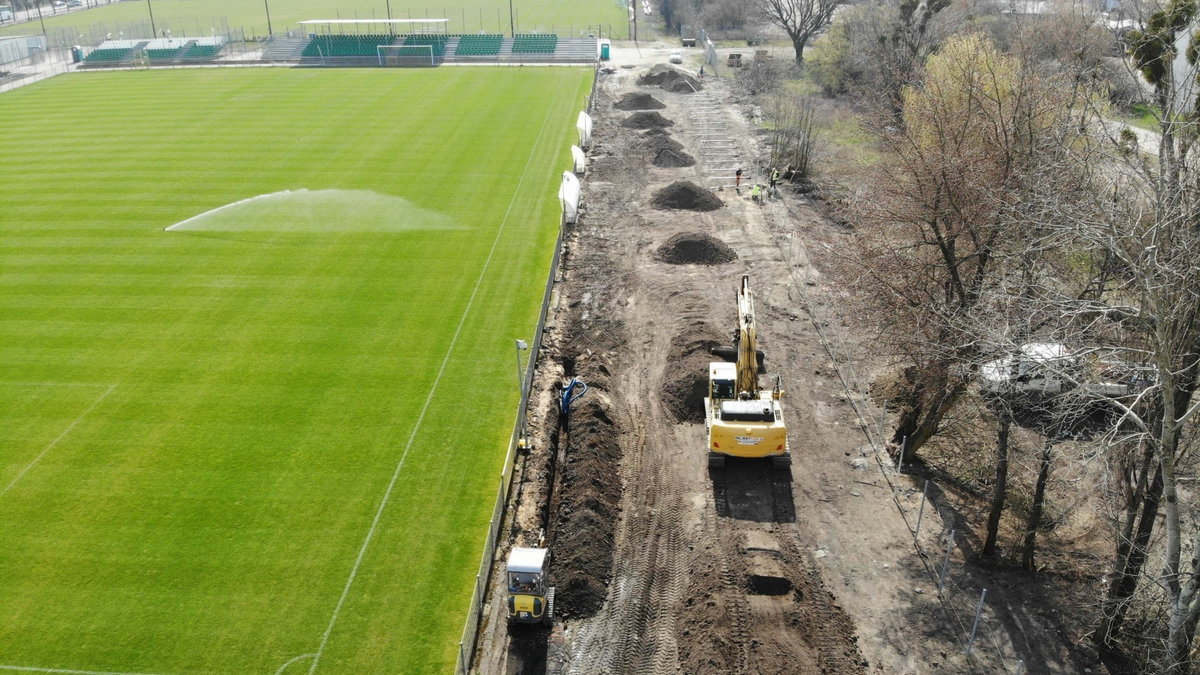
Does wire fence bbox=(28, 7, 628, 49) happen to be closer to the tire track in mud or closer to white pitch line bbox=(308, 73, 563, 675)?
white pitch line bbox=(308, 73, 563, 675)

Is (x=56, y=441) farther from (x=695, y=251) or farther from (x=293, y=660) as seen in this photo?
(x=695, y=251)

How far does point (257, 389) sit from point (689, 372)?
1332 centimetres

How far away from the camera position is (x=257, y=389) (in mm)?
26547

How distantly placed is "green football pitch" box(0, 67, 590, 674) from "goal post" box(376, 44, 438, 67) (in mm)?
30573

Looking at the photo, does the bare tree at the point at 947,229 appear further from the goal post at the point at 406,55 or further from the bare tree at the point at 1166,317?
the goal post at the point at 406,55

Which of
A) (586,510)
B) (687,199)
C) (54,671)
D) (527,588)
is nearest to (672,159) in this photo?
(687,199)

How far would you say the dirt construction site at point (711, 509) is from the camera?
17.3m

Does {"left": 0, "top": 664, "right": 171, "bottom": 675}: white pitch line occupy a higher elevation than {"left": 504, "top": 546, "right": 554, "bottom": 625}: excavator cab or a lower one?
lower

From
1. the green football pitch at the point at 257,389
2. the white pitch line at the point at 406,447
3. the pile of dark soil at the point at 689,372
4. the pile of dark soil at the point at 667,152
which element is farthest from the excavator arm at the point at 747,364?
the pile of dark soil at the point at 667,152

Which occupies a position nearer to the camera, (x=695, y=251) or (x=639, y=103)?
(x=695, y=251)

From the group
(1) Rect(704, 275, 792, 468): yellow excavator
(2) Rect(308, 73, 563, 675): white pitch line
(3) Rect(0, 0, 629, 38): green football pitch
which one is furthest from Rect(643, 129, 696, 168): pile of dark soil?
(3) Rect(0, 0, 629, 38): green football pitch

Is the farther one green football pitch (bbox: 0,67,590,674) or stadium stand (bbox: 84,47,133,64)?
stadium stand (bbox: 84,47,133,64)

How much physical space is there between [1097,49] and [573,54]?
180ft

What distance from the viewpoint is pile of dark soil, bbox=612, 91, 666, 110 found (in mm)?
63156
